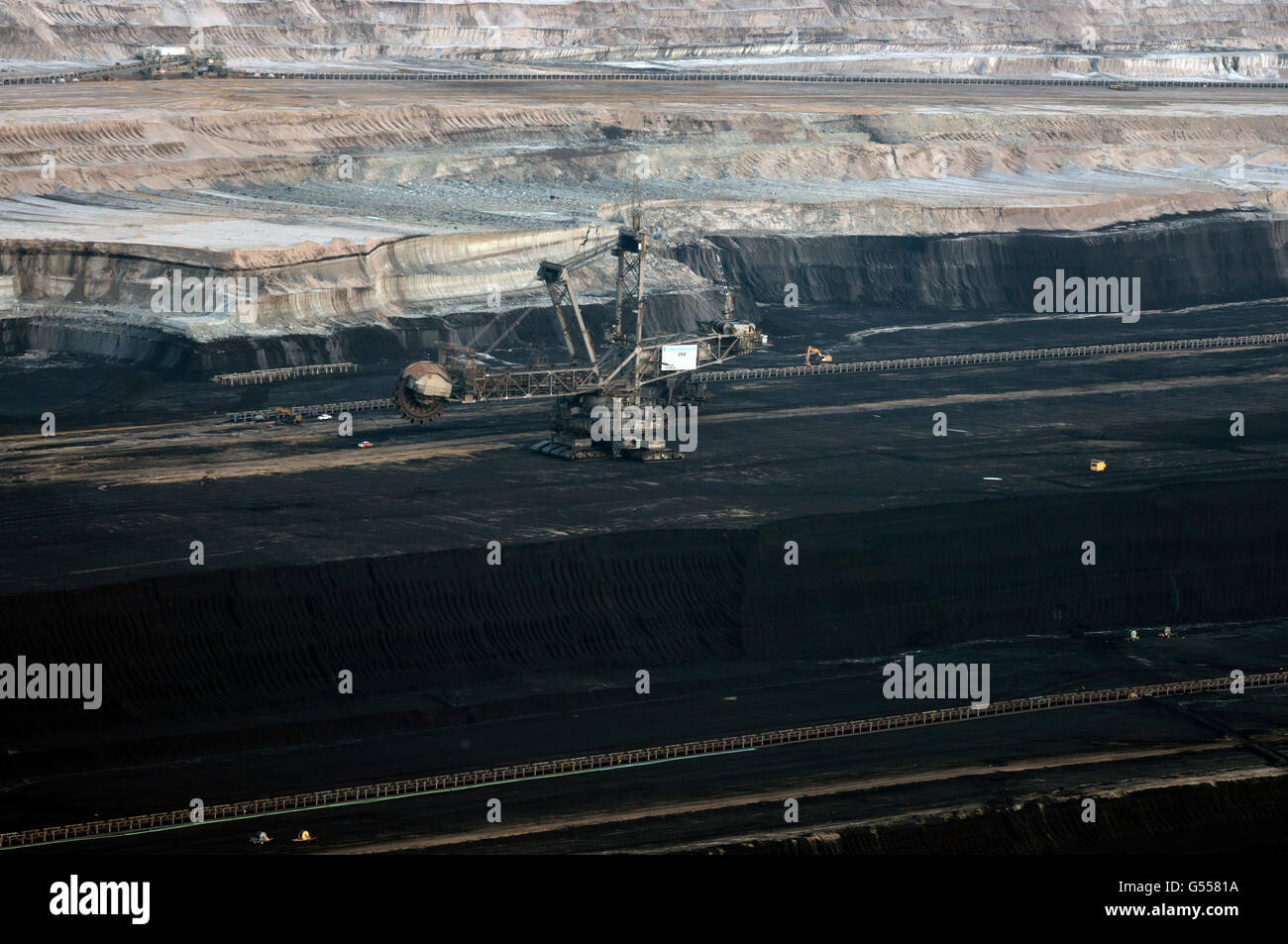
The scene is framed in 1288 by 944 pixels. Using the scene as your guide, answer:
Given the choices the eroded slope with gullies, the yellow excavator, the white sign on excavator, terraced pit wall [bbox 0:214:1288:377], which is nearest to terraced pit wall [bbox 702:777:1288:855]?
the white sign on excavator

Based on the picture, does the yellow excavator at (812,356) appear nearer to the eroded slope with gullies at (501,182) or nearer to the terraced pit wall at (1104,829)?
the eroded slope with gullies at (501,182)

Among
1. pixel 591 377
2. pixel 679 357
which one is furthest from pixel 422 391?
pixel 679 357

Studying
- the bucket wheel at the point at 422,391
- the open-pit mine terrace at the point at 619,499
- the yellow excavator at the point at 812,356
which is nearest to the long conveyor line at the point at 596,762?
the open-pit mine terrace at the point at 619,499

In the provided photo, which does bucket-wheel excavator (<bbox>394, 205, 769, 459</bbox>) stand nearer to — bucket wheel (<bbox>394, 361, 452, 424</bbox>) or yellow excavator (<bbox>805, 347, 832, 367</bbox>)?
bucket wheel (<bbox>394, 361, 452, 424</bbox>)

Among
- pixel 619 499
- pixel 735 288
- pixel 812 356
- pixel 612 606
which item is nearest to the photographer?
pixel 612 606

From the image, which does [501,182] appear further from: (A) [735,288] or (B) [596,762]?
(B) [596,762]

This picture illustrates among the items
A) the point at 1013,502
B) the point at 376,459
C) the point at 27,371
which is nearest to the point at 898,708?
the point at 1013,502

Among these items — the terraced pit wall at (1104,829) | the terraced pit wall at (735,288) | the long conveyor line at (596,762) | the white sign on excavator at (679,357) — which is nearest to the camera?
the long conveyor line at (596,762)

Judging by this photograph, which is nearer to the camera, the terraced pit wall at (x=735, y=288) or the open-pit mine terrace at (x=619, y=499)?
the open-pit mine terrace at (x=619, y=499)

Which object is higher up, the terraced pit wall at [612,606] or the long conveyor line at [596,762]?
the terraced pit wall at [612,606]

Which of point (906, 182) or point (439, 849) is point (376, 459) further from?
point (906, 182)
